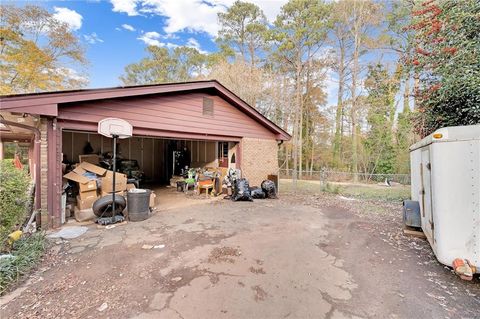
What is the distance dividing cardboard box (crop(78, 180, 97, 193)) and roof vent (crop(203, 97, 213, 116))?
13.5 feet

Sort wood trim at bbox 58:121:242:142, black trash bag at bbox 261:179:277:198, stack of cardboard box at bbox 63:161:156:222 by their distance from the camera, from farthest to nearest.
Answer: black trash bag at bbox 261:179:277:198
stack of cardboard box at bbox 63:161:156:222
wood trim at bbox 58:121:242:142

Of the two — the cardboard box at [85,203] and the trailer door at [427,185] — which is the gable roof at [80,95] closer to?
the cardboard box at [85,203]

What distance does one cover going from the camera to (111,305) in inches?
98.3

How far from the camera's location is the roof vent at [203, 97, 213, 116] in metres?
8.29

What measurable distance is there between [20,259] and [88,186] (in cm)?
286

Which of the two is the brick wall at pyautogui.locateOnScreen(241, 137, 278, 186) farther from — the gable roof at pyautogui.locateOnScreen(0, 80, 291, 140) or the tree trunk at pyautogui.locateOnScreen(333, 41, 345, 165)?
the tree trunk at pyautogui.locateOnScreen(333, 41, 345, 165)

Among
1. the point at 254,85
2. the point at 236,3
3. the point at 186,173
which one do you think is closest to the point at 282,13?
the point at 236,3

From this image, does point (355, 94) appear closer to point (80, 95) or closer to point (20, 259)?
point (80, 95)

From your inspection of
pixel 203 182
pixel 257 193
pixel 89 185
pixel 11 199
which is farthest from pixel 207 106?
pixel 11 199

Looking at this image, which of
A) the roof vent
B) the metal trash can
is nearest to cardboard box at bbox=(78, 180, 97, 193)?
the metal trash can

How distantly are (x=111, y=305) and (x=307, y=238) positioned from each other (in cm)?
348

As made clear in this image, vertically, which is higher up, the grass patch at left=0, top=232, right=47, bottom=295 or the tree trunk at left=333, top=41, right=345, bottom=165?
the tree trunk at left=333, top=41, right=345, bottom=165

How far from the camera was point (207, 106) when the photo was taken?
27.5ft

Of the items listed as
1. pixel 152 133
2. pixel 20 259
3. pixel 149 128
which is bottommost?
pixel 20 259
